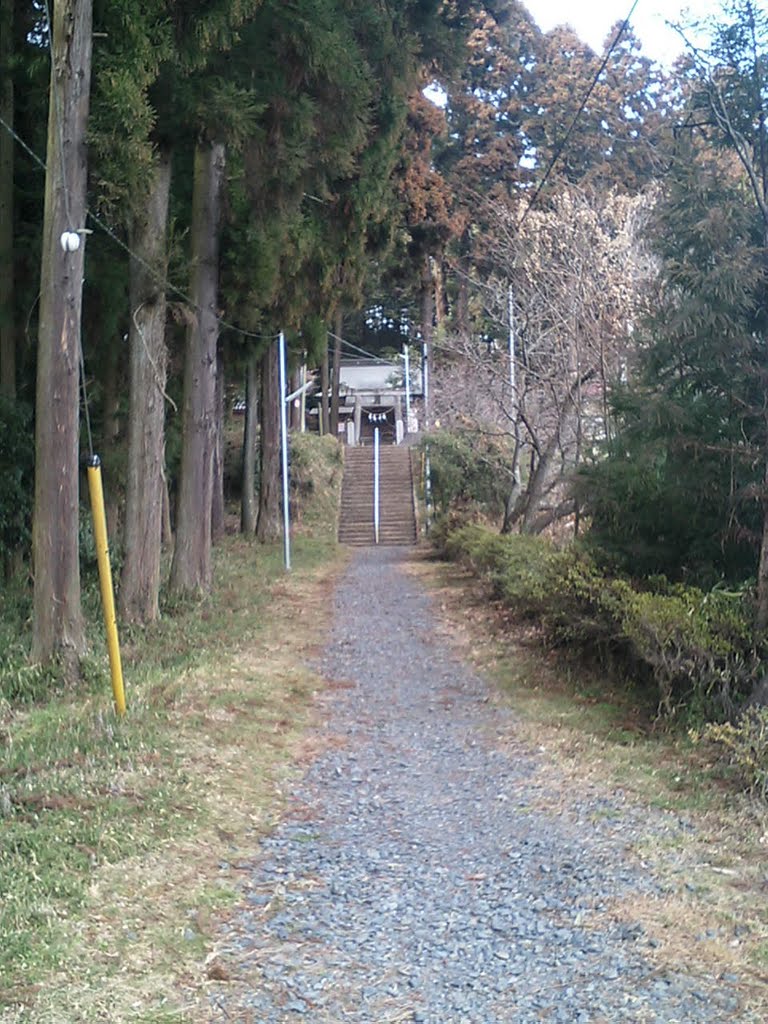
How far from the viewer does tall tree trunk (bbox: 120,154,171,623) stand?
12.0 m

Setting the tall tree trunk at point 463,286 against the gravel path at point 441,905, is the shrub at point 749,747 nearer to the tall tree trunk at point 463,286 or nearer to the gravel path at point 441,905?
the gravel path at point 441,905

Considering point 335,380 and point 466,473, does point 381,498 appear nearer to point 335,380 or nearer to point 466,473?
point 466,473

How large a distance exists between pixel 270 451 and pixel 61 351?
55.8ft

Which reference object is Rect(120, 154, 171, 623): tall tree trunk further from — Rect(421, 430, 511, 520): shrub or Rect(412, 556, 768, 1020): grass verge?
Rect(421, 430, 511, 520): shrub

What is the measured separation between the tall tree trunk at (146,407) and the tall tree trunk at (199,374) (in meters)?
2.08

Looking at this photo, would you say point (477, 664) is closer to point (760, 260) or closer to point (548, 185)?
point (760, 260)

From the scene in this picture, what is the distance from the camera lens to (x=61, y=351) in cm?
899

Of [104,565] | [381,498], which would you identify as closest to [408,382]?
[381,498]

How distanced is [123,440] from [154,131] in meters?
7.63

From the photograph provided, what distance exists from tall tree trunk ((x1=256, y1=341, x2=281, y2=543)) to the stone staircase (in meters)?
4.50

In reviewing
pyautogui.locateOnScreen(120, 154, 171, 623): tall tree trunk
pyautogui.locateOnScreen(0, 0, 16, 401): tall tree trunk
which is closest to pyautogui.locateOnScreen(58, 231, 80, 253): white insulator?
pyautogui.locateOnScreen(120, 154, 171, 623): tall tree trunk

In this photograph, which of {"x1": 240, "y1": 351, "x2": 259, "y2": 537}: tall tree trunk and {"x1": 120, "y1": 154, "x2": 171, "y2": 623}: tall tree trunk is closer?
{"x1": 120, "y1": 154, "x2": 171, "y2": 623}: tall tree trunk

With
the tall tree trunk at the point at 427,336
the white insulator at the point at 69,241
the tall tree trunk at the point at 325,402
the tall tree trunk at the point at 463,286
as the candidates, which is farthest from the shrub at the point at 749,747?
the tall tree trunk at the point at 325,402

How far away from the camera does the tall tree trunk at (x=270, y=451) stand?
80.2 ft
